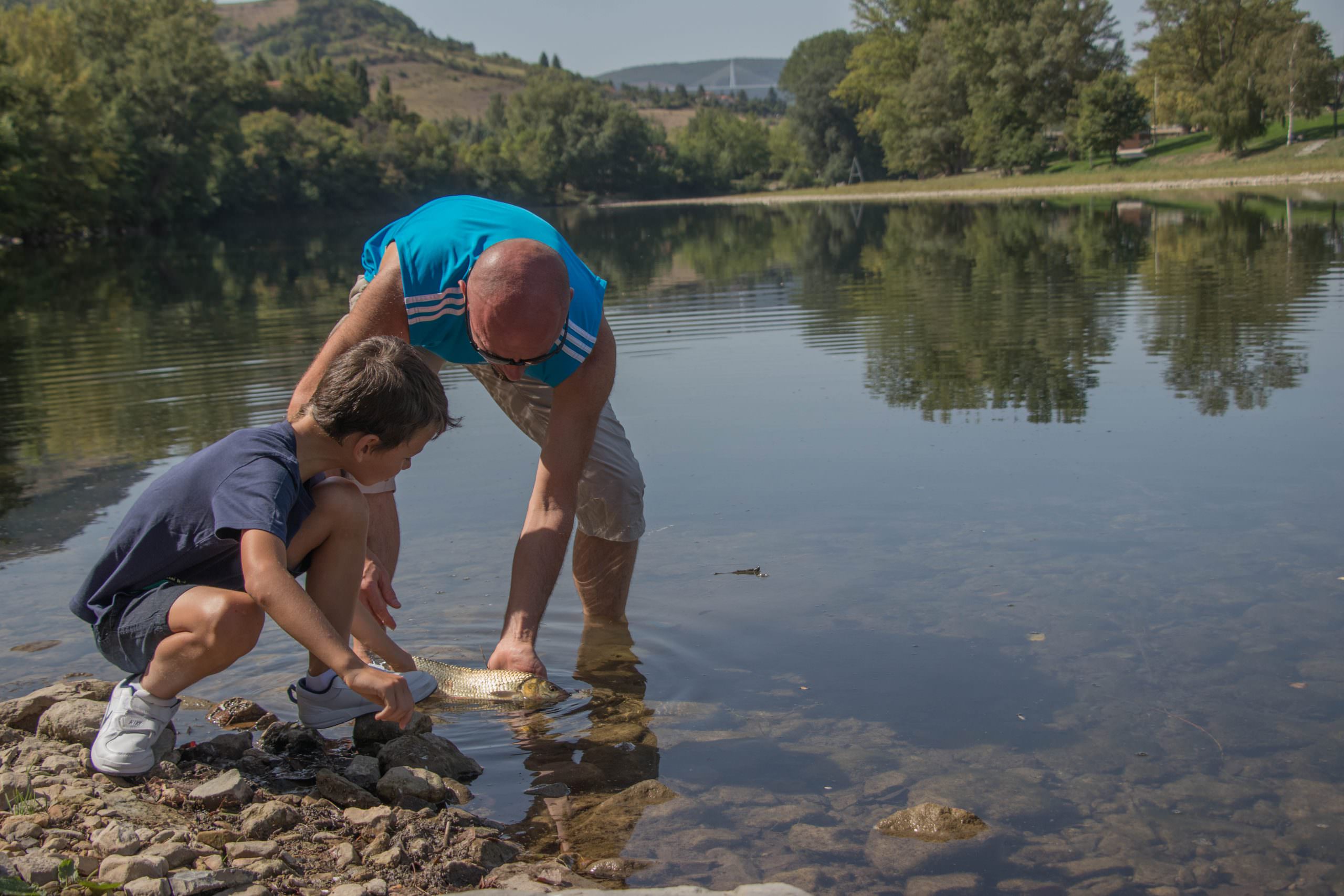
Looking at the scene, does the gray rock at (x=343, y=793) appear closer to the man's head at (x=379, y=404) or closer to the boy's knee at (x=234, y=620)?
the boy's knee at (x=234, y=620)

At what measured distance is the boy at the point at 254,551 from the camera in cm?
293

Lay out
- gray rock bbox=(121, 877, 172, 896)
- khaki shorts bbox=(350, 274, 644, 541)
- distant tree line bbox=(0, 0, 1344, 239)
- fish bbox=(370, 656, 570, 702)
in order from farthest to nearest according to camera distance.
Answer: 1. distant tree line bbox=(0, 0, 1344, 239)
2. khaki shorts bbox=(350, 274, 644, 541)
3. fish bbox=(370, 656, 570, 702)
4. gray rock bbox=(121, 877, 172, 896)

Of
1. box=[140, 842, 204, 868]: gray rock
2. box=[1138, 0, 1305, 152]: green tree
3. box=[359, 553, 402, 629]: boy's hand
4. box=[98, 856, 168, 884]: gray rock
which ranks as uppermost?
box=[1138, 0, 1305, 152]: green tree

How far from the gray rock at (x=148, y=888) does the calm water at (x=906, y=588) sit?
981 millimetres

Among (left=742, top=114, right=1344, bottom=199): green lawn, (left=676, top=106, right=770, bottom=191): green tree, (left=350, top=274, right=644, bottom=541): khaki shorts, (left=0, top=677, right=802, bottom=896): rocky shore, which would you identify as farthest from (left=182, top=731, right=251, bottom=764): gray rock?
(left=676, top=106, right=770, bottom=191): green tree

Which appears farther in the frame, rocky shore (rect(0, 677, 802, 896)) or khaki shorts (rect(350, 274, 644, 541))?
khaki shorts (rect(350, 274, 644, 541))

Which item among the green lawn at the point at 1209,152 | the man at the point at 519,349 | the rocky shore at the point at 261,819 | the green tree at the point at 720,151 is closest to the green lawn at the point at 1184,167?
the green lawn at the point at 1209,152

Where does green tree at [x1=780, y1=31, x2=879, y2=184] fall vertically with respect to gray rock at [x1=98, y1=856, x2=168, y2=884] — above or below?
above

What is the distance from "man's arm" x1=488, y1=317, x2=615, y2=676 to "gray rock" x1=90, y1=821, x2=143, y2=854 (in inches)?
58.3

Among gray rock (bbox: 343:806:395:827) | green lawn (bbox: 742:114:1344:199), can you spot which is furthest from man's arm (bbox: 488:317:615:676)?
green lawn (bbox: 742:114:1344:199)

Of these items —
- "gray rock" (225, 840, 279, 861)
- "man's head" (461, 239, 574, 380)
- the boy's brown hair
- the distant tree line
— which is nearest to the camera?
"gray rock" (225, 840, 279, 861)

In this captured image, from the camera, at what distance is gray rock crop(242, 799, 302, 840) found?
2.91 metres

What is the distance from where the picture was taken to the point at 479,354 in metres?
4.11

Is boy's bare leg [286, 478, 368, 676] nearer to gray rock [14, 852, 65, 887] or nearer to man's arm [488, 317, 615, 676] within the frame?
man's arm [488, 317, 615, 676]
